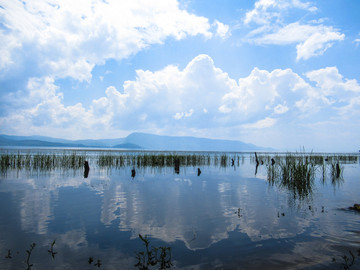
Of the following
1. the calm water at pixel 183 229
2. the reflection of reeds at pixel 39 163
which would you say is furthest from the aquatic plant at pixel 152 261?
the reflection of reeds at pixel 39 163

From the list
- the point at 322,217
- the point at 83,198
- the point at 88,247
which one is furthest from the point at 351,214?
the point at 83,198

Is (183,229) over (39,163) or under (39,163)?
under

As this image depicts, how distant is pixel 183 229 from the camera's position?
23.1ft

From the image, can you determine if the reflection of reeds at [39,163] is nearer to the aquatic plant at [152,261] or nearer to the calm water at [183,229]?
the calm water at [183,229]

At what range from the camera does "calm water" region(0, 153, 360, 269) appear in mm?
5148

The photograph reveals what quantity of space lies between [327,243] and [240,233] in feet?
7.12

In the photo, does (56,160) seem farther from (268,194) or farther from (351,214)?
(351,214)

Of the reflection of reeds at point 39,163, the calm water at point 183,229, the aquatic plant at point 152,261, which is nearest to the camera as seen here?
the aquatic plant at point 152,261

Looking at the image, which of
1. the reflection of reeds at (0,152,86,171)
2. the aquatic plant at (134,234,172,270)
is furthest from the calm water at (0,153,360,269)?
the reflection of reeds at (0,152,86,171)

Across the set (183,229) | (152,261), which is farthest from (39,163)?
(152,261)

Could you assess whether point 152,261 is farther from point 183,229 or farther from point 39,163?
point 39,163

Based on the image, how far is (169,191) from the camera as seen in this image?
13.2 metres

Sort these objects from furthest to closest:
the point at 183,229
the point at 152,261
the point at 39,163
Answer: the point at 39,163 < the point at 183,229 < the point at 152,261

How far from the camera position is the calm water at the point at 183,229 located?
16.9ft
